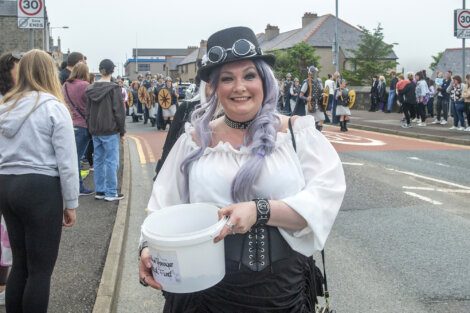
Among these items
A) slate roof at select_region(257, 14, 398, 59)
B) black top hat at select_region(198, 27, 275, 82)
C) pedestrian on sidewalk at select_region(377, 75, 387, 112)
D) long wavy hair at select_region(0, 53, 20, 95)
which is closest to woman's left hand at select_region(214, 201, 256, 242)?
black top hat at select_region(198, 27, 275, 82)

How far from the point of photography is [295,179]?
7.15ft

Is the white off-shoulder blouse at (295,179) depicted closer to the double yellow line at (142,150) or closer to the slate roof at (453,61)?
the double yellow line at (142,150)

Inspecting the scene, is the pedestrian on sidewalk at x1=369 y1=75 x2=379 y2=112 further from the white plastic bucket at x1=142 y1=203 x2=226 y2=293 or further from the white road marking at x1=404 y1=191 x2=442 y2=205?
the white plastic bucket at x1=142 y1=203 x2=226 y2=293

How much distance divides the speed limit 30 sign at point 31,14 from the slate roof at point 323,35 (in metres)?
56.1

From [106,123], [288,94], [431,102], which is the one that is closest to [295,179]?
[106,123]

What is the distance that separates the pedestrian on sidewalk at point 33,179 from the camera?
10.5 ft

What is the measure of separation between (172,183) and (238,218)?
57 cm

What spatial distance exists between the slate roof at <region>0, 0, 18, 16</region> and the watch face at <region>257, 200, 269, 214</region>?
3922 centimetres

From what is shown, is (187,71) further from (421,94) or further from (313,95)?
(313,95)

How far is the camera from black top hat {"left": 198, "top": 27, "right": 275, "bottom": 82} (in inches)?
88.4

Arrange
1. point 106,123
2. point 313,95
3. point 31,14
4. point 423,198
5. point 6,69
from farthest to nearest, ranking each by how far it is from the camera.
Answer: point 313,95
point 31,14
point 423,198
point 106,123
point 6,69

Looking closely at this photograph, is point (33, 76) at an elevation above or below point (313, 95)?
below

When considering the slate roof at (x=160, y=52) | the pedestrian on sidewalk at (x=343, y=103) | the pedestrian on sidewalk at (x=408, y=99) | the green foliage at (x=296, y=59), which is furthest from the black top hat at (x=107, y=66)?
the slate roof at (x=160, y=52)

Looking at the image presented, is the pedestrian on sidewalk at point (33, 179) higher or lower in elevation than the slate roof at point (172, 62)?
lower
